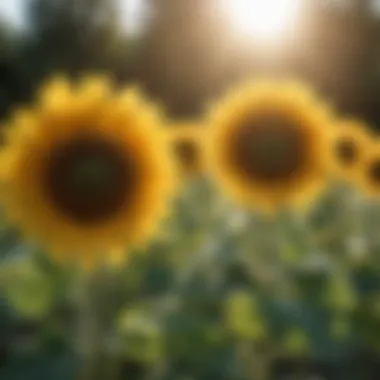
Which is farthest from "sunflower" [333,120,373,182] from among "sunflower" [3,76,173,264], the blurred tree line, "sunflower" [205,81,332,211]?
the blurred tree line

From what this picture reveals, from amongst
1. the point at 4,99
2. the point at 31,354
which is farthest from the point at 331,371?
the point at 4,99

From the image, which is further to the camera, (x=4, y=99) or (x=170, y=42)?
(x=170, y=42)

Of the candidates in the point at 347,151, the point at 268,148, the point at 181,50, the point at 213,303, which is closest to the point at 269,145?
the point at 268,148

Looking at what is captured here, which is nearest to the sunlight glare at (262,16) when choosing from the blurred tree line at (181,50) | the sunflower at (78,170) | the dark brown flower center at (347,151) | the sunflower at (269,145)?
the blurred tree line at (181,50)

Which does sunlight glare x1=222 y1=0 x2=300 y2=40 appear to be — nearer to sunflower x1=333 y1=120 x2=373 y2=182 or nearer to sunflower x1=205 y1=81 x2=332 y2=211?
sunflower x1=333 y1=120 x2=373 y2=182

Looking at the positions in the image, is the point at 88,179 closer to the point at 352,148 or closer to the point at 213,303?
the point at 213,303

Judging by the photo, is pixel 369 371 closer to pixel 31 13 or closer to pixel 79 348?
pixel 79 348
